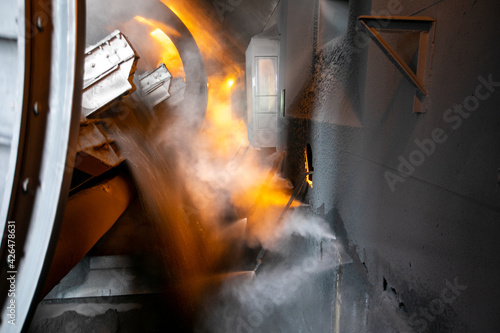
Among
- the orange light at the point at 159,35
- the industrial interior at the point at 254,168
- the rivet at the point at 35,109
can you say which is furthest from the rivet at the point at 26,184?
the orange light at the point at 159,35

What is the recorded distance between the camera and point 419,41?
1.68 meters

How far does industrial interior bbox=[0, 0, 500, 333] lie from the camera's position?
4.13 ft

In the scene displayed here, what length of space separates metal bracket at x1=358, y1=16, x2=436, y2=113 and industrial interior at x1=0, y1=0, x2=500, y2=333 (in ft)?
0.03

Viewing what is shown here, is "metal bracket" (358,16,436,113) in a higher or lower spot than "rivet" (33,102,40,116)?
higher

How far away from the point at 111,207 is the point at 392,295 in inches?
139

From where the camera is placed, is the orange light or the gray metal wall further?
the orange light

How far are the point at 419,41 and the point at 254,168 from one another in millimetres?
6647

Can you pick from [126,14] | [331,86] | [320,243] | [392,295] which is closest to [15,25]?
[392,295]

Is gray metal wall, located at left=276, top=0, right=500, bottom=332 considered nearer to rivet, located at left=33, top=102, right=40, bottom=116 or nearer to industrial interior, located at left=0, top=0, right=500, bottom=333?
industrial interior, located at left=0, top=0, right=500, bottom=333

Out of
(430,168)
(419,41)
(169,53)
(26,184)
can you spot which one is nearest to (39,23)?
(26,184)

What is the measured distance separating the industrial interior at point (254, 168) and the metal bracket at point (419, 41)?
1 centimetres

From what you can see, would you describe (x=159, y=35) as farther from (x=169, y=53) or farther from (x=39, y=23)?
(x=39, y=23)

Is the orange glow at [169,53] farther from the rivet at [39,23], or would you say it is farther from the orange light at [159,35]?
the rivet at [39,23]

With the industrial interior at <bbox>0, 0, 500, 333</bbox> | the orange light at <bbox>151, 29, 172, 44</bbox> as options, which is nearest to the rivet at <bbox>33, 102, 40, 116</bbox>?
the industrial interior at <bbox>0, 0, 500, 333</bbox>
